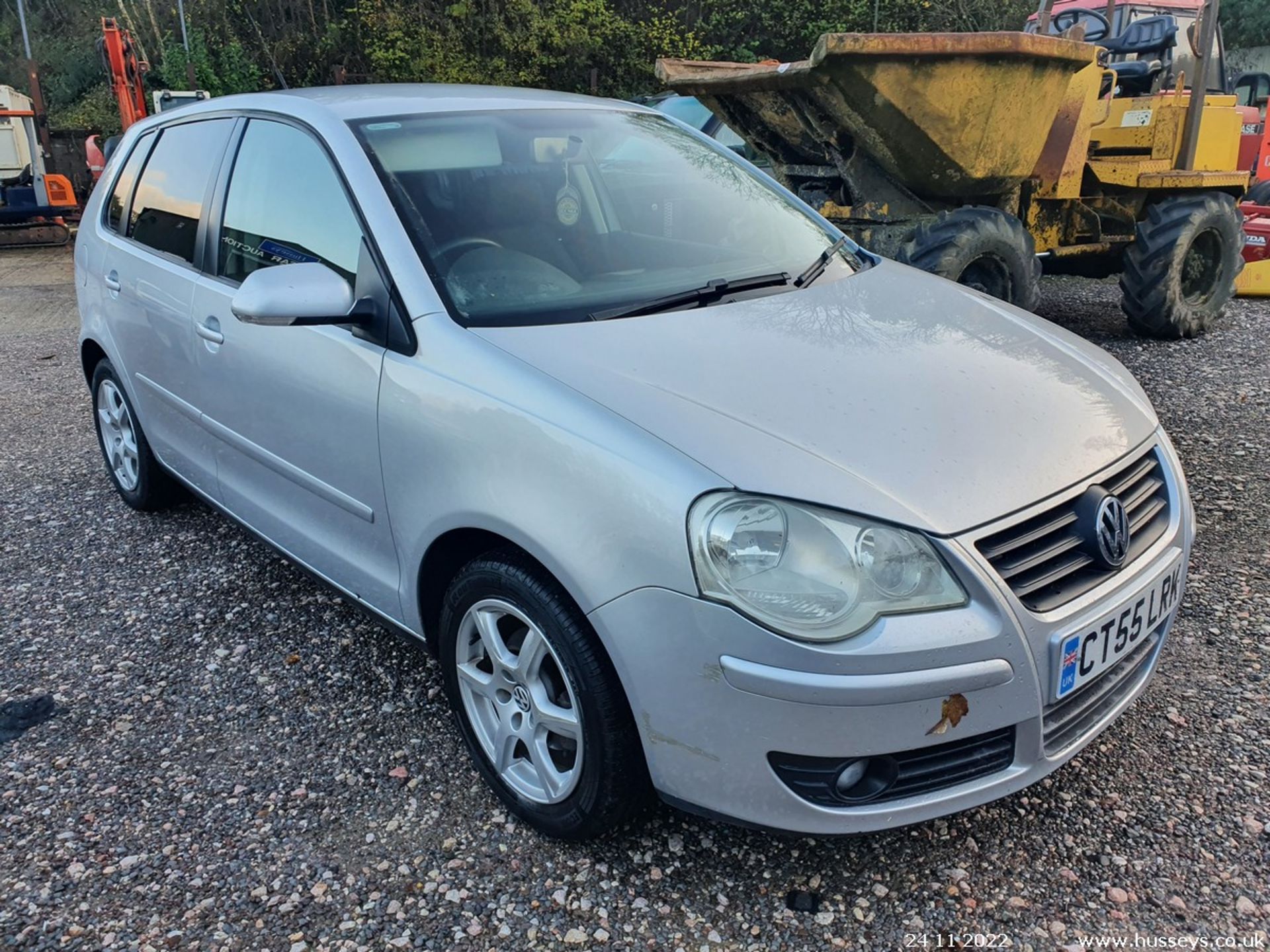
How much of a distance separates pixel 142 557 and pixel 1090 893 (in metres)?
3.48

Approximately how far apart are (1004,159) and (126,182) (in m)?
4.71

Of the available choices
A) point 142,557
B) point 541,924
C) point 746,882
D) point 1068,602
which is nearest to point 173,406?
point 142,557

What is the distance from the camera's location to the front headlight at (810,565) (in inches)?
73.8

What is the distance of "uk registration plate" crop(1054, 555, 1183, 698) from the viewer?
6.61 ft

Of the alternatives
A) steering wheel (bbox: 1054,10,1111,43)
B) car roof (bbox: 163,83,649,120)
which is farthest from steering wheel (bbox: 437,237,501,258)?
steering wheel (bbox: 1054,10,1111,43)

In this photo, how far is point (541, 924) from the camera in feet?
7.02

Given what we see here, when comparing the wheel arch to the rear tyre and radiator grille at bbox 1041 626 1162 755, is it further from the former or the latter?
→ radiator grille at bbox 1041 626 1162 755

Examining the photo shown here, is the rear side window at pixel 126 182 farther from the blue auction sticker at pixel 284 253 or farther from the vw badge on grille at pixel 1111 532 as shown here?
the vw badge on grille at pixel 1111 532

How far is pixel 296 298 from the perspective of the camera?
2.43 meters

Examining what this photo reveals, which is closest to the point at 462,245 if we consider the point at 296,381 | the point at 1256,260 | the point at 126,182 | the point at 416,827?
the point at 296,381

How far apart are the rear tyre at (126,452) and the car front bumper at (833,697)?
2.93 meters

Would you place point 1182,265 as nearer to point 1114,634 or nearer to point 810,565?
point 1114,634

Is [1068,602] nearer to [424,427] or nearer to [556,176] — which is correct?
[424,427]

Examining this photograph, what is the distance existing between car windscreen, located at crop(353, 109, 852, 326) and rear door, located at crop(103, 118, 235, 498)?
988 mm
